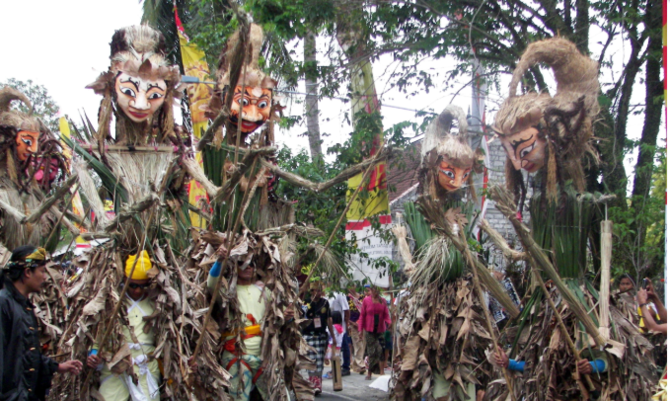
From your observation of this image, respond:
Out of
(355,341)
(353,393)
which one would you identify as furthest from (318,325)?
(355,341)

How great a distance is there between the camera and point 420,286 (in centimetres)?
681

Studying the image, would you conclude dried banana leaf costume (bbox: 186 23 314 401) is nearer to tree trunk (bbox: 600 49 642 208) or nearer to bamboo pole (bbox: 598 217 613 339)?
bamboo pole (bbox: 598 217 613 339)

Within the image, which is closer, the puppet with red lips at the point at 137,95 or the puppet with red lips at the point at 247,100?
the puppet with red lips at the point at 137,95

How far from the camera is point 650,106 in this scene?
7.50 metres

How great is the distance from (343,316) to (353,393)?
1803mm

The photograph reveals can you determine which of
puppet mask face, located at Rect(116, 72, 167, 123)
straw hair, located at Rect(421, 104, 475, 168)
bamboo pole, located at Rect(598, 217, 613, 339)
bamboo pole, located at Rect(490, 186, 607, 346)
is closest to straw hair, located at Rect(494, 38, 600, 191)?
bamboo pole, located at Rect(598, 217, 613, 339)

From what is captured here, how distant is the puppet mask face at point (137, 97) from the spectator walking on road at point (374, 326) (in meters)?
5.50

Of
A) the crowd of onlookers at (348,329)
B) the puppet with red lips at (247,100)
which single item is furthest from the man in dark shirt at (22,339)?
the crowd of onlookers at (348,329)

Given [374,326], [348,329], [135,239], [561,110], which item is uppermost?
[561,110]

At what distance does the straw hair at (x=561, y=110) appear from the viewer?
542 centimetres

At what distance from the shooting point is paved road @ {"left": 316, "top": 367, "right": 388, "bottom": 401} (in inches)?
351

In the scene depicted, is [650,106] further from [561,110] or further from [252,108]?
[252,108]

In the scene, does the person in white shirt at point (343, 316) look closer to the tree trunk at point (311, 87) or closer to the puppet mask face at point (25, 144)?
the tree trunk at point (311, 87)

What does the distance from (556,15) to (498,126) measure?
2.61 metres
